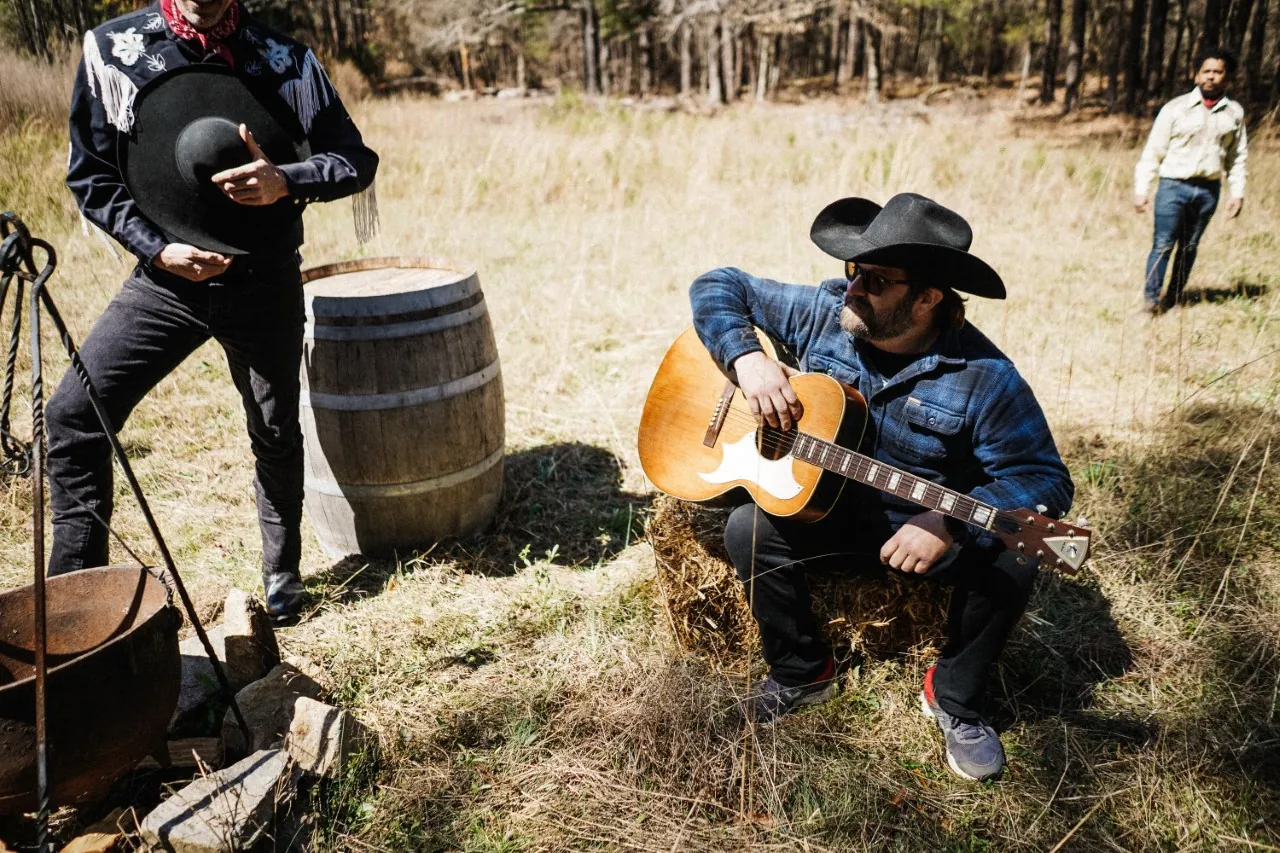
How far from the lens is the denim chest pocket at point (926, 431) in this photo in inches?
97.9

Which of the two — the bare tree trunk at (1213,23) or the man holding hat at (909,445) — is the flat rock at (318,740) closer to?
the man holding hat at (909,445)

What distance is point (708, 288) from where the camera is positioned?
287 cm

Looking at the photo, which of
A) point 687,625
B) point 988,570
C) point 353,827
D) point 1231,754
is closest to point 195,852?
point 353,827

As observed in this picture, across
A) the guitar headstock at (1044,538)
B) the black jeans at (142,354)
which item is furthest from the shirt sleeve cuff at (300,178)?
the guitar headstock at (1044,538)

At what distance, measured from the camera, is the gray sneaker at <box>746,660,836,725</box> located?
107 inches

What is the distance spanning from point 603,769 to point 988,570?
137 centimetres

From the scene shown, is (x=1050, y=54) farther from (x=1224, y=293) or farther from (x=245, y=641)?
(x=245, y=641)

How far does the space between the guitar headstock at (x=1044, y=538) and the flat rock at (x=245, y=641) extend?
243 cm

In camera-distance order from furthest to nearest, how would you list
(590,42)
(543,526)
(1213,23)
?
(590,42)
(1213,23)
(543,526)

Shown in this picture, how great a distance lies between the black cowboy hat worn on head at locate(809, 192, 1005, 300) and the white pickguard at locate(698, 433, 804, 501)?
71 cm

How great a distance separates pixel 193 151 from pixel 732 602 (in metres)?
2.36

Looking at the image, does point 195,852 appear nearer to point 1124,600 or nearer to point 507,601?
point 507,601

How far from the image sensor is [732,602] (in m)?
2.96

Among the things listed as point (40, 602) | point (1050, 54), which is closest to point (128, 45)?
point (40, 602)
